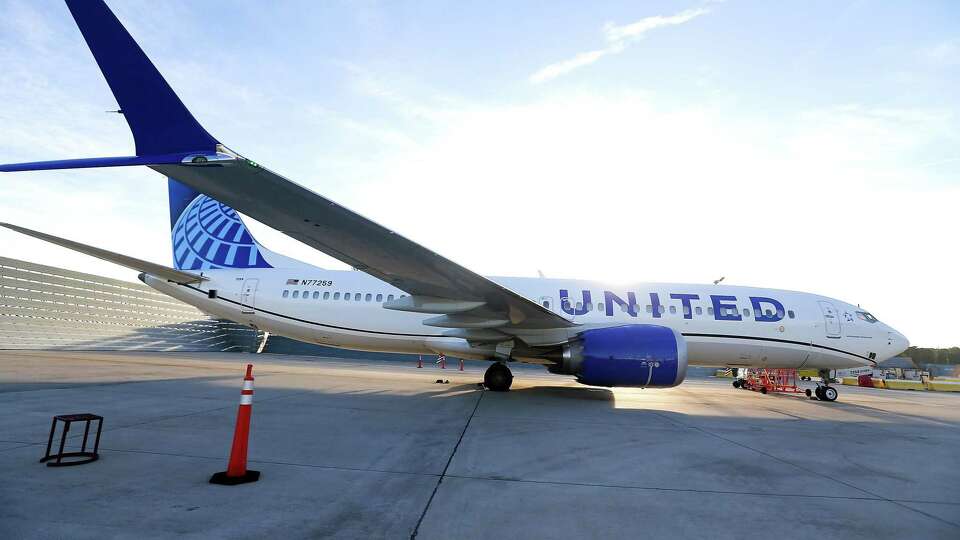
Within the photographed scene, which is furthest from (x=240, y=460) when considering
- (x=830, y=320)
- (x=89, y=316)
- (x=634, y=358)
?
(x=89, y=316)

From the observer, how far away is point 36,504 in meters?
2.83

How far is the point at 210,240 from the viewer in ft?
44.7

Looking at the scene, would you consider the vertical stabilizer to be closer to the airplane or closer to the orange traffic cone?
the airplane

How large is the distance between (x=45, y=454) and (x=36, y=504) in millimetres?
1503

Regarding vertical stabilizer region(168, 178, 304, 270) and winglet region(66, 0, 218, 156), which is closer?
winglet region(66, 0, 218, 156)

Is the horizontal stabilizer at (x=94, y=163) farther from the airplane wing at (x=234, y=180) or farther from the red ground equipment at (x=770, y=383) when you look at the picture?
the red ground equipment at (x=770, y=383)

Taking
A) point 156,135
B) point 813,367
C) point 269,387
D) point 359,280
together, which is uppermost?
point 156,135

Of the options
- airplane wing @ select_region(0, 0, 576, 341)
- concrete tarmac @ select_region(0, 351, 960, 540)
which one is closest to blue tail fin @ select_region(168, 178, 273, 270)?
concrete tarmac @ select_region(0, 351, 960, 540)

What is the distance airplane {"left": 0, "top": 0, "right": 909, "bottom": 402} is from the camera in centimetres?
544

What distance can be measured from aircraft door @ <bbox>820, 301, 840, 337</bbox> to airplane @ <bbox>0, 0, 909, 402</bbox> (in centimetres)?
3

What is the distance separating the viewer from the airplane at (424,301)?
544 cm

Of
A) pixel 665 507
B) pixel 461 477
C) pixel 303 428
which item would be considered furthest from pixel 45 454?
pixel 665 507

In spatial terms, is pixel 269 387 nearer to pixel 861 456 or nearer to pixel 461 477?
pixel 461 477

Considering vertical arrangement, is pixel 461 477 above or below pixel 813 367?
below
